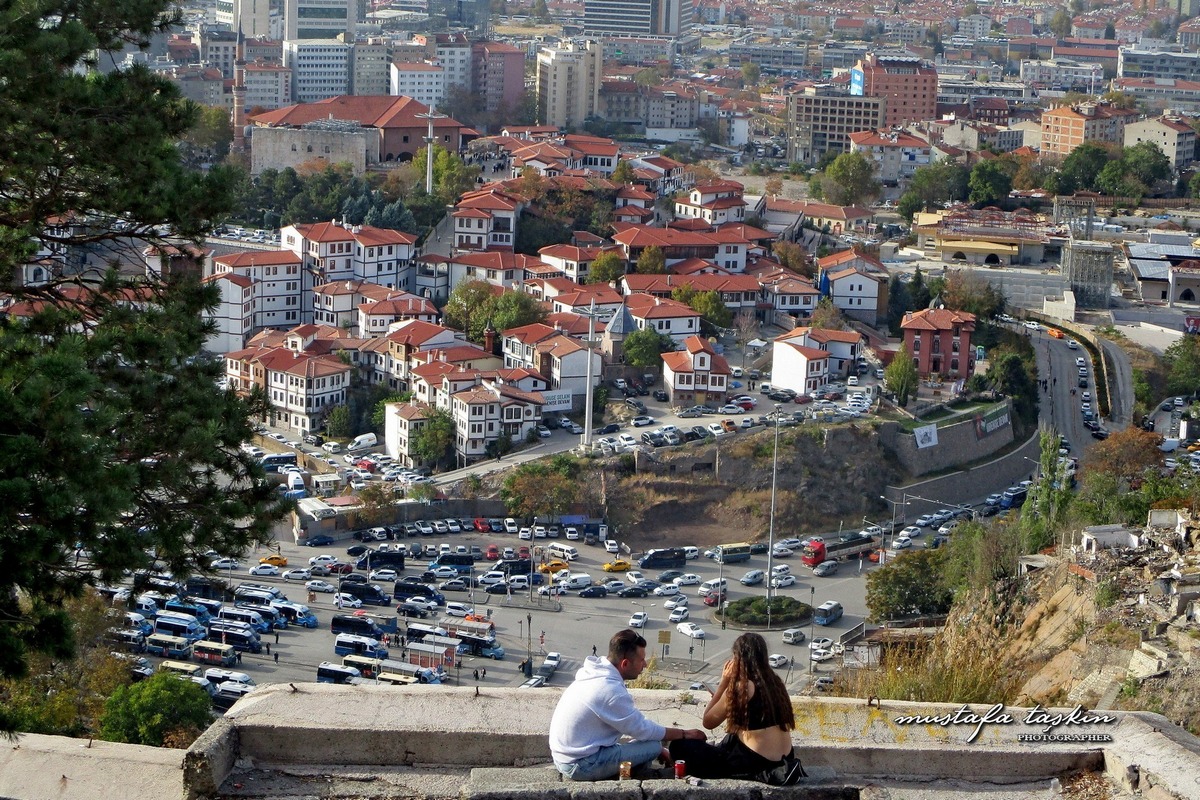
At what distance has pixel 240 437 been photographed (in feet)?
15.4

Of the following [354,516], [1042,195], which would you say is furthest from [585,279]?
[1042,195]

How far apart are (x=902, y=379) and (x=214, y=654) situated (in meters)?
7.46

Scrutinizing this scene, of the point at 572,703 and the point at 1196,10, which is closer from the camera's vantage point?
the point at 572,703

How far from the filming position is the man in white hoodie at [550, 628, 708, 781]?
303 cm

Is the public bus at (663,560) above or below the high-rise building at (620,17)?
below

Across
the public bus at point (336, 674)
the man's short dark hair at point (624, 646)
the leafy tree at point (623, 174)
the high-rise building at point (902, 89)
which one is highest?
the man's short dark hair at point (624, 646)

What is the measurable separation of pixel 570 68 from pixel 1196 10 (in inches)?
1494

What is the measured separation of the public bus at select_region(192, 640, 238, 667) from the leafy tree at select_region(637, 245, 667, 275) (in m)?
9.38

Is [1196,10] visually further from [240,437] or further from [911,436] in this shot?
[240,437]

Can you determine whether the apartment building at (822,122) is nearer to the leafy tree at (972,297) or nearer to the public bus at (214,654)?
the leafy tree at (972,297)

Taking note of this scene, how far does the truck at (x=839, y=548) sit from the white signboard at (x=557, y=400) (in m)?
2.87

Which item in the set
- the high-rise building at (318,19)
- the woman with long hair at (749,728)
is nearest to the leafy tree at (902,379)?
the woman with long hair at (749,728)

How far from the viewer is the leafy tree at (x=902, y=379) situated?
15.8m

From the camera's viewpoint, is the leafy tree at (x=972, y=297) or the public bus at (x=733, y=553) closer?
the public bus at (x=733, y=553)
